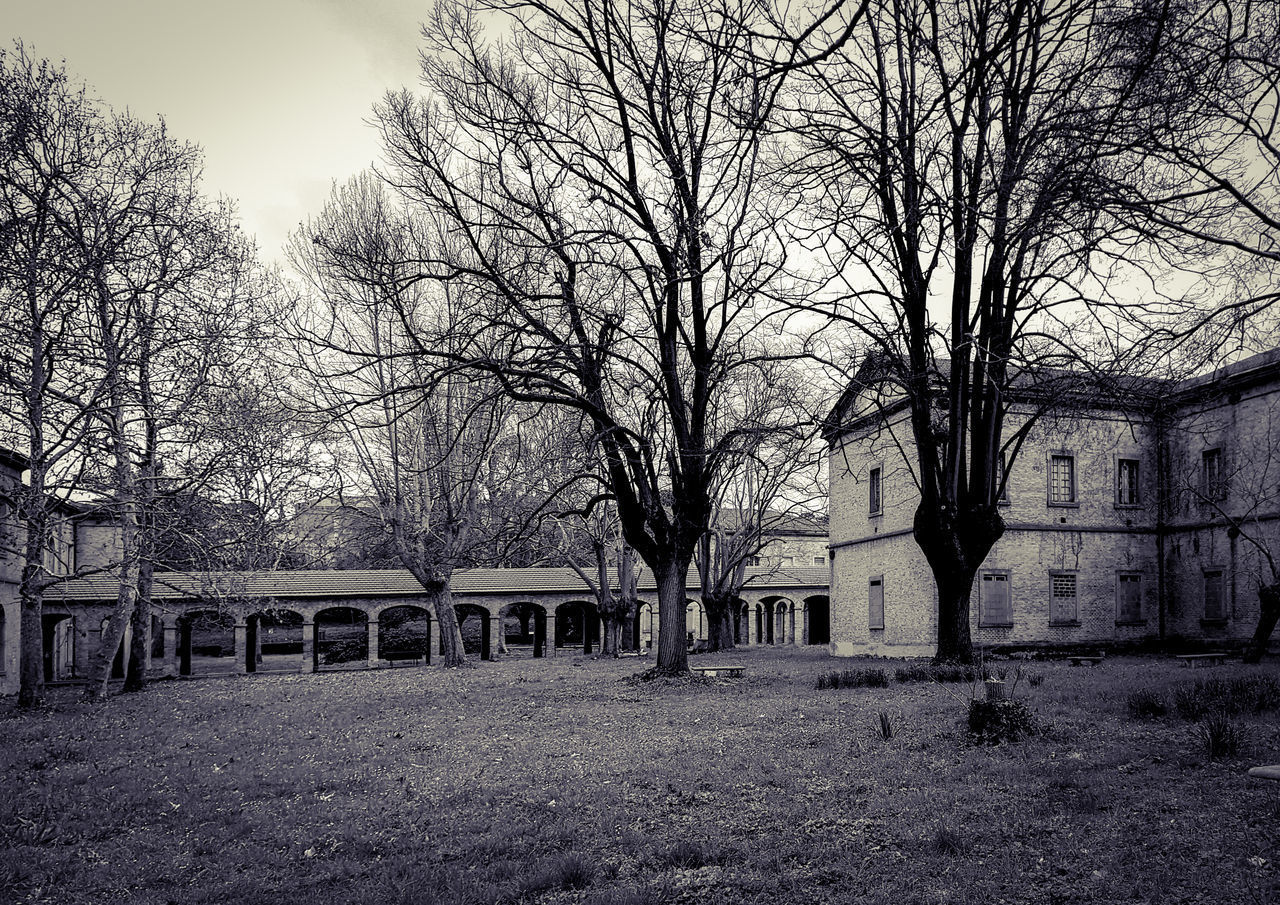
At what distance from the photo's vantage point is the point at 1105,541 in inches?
1081

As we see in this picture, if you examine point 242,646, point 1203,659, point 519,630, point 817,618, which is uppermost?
point 1203,659

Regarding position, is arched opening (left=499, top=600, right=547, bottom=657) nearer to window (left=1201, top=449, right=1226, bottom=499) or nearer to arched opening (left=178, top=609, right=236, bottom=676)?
arched opening (left=178, top=609, right=236, bottom=676)

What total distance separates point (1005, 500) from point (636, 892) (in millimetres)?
23639

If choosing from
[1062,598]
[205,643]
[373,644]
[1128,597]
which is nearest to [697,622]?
[373,644]

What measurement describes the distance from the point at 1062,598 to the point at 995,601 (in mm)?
2595

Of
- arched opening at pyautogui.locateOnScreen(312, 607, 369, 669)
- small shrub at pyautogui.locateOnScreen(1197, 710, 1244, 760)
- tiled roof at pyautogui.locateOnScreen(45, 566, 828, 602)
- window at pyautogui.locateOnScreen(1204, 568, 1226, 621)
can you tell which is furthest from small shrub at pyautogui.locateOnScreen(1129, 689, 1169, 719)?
arched opening at pyautogui.locateOnScreen(312, 607, 369, 669)

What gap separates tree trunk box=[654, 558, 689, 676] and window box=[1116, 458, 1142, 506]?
1795 cm

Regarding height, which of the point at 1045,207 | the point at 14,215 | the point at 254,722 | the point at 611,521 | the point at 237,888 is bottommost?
the point at 254,722

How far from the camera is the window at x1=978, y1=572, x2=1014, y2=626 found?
25641 millimetres

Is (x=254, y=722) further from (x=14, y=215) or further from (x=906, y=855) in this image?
(x=906, y=855)

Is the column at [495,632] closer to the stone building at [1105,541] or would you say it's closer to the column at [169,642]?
the column at [169,642]

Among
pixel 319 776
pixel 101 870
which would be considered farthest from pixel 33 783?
pixel 101 870

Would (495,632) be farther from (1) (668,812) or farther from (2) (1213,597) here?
(1) (668,812)

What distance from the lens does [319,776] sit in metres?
9.13
